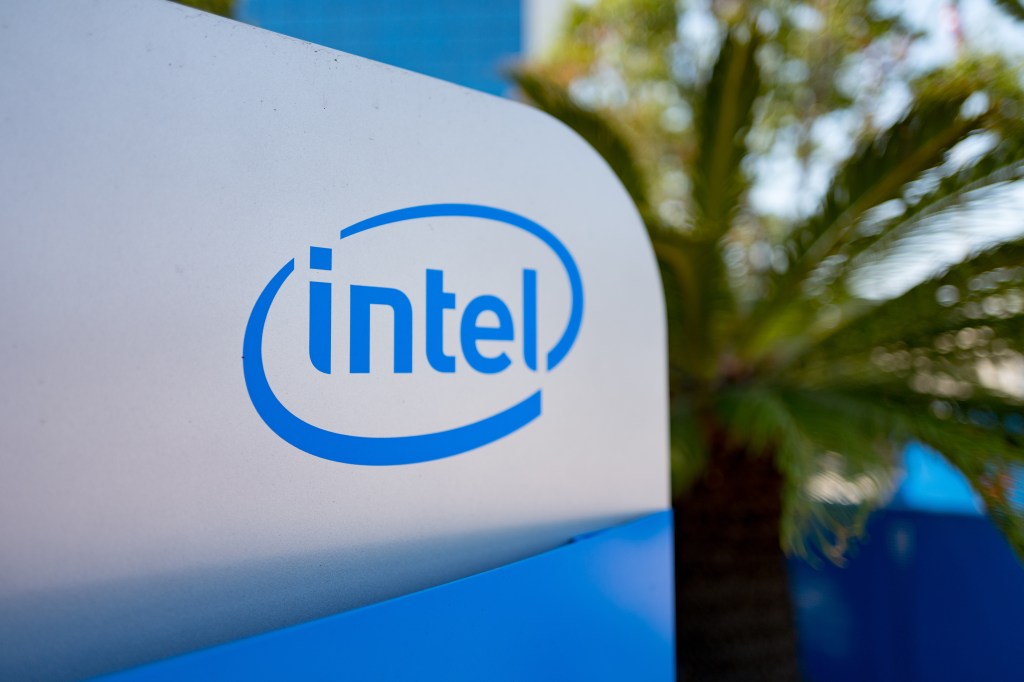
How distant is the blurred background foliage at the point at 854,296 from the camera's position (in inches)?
126

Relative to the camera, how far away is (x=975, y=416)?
343cm

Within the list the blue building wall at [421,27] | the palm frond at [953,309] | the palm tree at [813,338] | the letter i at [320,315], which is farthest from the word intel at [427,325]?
the blue building wall at [421,27]

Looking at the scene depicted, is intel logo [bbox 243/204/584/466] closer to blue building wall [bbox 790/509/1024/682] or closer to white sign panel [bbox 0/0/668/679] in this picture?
white sign panel [bbox 0/0/668/679]

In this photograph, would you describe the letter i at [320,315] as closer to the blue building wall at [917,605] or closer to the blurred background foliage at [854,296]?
the blurred background foliage at [854,296]

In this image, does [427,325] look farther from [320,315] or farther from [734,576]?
[734,576]

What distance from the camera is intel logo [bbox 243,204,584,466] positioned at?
1841 millimetres

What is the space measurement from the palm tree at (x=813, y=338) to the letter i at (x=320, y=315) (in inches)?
65.1

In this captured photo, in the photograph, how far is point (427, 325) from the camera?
204 centimetres


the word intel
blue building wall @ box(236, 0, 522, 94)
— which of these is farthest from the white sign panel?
blue building wall @ box(236, 0, 522, 94)

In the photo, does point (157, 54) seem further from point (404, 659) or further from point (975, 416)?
point (975, 416)

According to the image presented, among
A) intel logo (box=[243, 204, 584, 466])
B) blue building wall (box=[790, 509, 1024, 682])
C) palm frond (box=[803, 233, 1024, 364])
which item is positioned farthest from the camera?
blue building wall (box=[790, 509, 1024, 682])

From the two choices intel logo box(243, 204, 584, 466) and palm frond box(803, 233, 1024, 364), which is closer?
intel logo box(243, 204, 584, 466)

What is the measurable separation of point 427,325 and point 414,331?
0.04 m

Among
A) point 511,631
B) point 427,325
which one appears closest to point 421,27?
point 427,325
